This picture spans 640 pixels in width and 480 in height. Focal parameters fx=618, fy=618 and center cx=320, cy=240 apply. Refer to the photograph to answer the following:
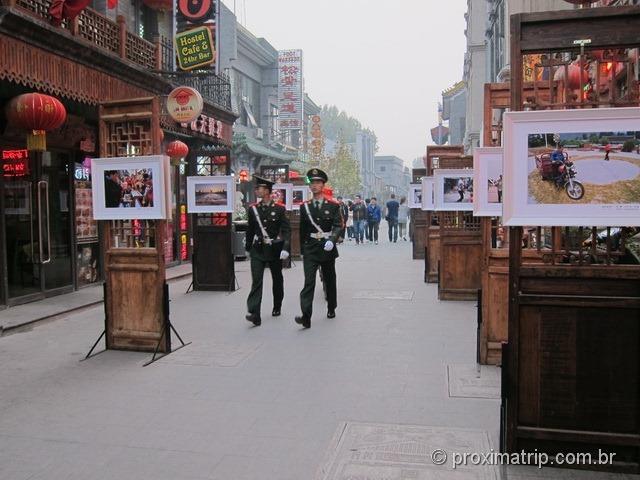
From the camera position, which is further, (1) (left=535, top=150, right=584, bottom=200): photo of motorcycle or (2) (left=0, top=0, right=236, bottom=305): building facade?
(2) (left=0, top=0, right=236, bottom=305): building facade

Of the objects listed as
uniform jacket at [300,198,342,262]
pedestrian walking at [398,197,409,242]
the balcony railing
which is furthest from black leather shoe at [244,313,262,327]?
pedestrian walking at [398,197,409,242]

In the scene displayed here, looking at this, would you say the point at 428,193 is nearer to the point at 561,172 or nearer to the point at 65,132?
the point at 65,132

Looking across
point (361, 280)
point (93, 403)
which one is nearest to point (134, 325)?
point (93, 403)

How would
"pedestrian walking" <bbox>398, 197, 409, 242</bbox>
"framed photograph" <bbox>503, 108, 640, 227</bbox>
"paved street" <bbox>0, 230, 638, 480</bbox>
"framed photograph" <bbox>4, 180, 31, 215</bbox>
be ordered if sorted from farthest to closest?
"pedestrian walking" <bbox>398, 197, 409, 242</bbox>
"framed photograph" <bbox>4, 180, 31, 215</bbox>
"paved street" <bbox>0, 230, 638, 480</bbox>
"framed photograph" <bbox>503, 108, 640, 227</bbox>

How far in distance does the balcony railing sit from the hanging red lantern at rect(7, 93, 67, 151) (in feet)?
3.91

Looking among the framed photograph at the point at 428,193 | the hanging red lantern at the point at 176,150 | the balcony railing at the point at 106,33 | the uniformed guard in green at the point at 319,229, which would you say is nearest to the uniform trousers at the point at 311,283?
the uniformed guard in green at the point at 319,229

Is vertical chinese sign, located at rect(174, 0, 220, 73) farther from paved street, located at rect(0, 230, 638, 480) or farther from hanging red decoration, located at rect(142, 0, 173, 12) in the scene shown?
paved street, located at rect(0, 230, 638, 480)

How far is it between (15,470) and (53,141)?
7.81 meters

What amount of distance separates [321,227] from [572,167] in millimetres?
5150

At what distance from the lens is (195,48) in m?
12.6

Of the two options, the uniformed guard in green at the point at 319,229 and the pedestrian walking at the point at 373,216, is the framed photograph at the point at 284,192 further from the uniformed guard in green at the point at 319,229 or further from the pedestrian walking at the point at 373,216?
the pedestrian walking at the point at 373,216

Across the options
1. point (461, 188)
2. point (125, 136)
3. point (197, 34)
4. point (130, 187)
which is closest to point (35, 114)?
point (125, 136)

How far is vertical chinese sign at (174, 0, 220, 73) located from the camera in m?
12.6

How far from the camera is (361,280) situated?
1309 cm
